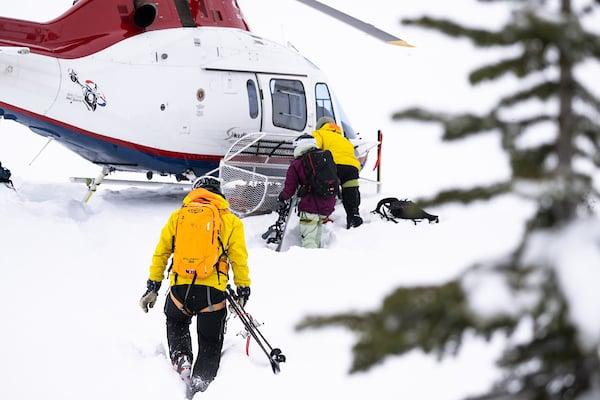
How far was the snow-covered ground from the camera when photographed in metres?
3.75

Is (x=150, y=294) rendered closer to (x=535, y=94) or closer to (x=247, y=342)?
(x=247, y=342)

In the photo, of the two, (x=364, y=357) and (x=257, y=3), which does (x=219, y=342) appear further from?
(x=257, y=3)

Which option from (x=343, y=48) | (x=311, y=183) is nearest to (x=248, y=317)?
(x=311, y=183)

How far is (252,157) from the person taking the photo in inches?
450

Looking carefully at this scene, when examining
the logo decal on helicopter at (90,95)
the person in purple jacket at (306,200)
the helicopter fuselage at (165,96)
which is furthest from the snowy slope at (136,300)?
the logo decal on helicopter at (90,95)

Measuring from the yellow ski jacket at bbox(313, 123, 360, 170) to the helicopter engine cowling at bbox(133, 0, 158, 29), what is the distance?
2.71m

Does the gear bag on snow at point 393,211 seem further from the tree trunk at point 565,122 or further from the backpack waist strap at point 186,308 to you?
the tree trunk at point 565,122

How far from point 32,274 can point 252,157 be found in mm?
4372

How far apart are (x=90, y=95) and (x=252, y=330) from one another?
19.0 ft

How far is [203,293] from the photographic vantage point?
529 cm

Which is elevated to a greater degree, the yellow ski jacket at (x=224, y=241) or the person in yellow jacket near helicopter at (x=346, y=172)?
the yellow ski jacket at (x=224, y=241)

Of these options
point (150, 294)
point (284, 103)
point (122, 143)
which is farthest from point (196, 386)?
point (284, 103)

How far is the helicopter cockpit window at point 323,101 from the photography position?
12359 millimetres

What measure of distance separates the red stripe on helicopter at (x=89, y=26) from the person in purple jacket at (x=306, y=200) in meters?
2.86
